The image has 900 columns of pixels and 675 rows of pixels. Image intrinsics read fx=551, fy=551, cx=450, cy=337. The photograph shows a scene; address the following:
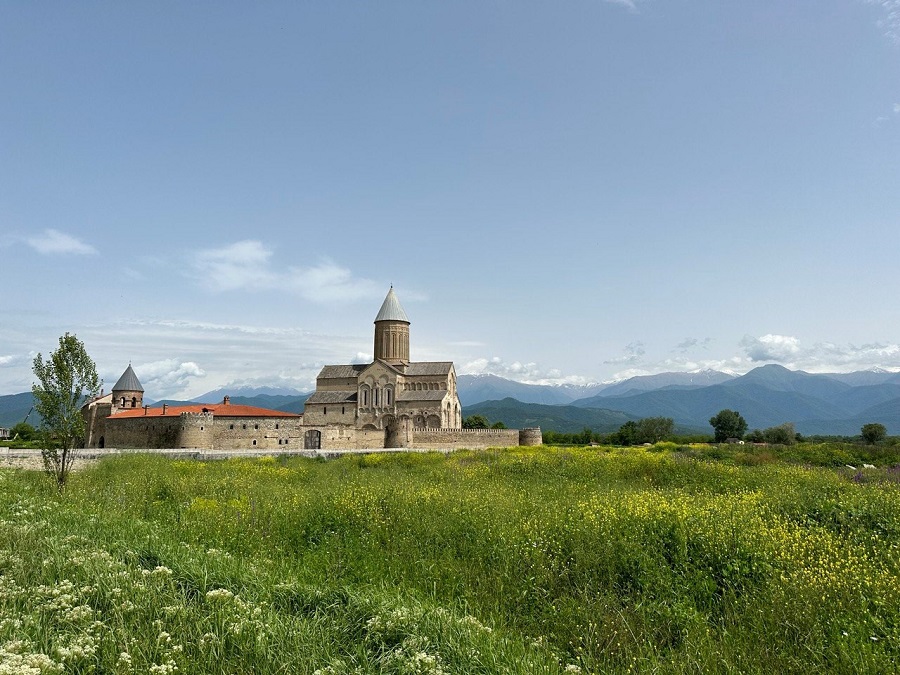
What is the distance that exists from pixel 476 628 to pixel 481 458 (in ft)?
74.9

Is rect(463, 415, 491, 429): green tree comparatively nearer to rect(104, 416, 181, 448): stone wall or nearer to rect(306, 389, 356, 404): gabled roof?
rect(306, 389, 356, 404): gabled roof

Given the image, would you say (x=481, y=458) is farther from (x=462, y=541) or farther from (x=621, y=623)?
(x=621, y=623)

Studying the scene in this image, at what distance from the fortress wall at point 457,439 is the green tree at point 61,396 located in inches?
1395

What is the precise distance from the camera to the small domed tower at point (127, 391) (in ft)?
171

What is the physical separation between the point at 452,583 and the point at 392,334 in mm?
54376

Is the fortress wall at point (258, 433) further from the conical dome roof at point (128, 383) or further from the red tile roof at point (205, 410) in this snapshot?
the conical dome roof at point (128, 383)

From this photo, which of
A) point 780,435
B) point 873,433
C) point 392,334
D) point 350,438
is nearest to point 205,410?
point 350,438

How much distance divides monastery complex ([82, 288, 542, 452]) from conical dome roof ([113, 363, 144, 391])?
0.09m

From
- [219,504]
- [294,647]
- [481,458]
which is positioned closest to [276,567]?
[294,647]

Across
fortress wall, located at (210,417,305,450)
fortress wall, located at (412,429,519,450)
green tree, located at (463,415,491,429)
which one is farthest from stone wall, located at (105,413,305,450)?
green tree, located at (463,415,491,429)

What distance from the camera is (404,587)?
7277 mm

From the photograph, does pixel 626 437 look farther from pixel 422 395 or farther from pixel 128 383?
pixel 128 383

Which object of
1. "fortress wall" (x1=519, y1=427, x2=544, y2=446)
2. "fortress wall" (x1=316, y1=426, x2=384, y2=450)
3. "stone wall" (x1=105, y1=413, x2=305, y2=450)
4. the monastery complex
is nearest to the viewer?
"stone wall" (x1=105, y1=413, x2=305, y2=450)

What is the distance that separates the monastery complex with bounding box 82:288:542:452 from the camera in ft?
140
